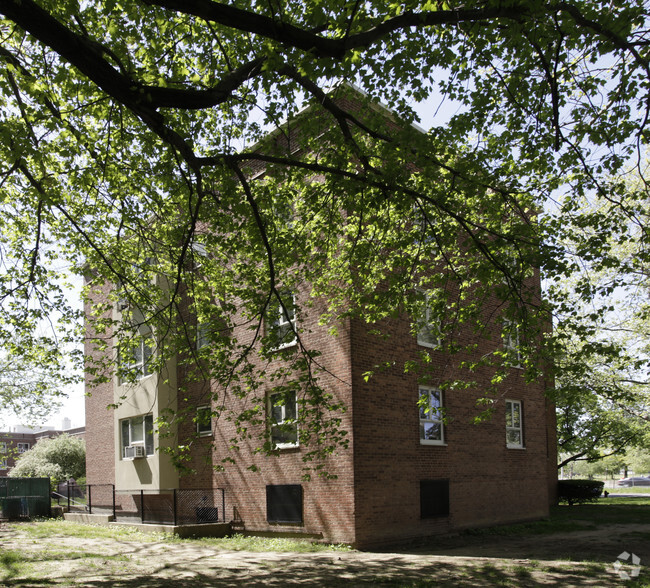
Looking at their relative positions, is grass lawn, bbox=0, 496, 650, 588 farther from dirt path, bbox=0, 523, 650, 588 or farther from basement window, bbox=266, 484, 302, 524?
basement window, bbox=266, 484, 302, 524

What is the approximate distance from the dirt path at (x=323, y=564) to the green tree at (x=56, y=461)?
2075 cm

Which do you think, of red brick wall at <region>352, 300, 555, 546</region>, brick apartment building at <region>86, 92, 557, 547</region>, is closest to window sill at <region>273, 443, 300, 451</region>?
brick apartment building at <region>86, 92, 557, 547</region>

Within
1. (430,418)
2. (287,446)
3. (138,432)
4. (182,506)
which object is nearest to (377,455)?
(287,446)

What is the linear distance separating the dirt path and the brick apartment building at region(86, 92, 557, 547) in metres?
1.36

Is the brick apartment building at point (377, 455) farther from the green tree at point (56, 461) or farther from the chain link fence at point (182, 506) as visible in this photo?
the green tree at point (56, 461)

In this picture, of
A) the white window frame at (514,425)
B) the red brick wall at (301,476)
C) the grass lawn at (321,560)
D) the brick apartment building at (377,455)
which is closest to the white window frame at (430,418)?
the brick apartment building at (377,455)

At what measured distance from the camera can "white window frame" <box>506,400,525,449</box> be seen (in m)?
20.9

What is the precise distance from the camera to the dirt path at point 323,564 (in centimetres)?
1046

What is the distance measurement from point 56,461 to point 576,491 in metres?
Result: 28.4

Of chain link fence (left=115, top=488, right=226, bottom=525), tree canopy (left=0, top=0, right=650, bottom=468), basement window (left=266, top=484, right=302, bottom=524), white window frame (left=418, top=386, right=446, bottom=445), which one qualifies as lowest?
chain link fence (left=115, top=488, right=226, bottom=525)

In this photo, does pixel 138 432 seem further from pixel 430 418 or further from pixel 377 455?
pixel 430 418

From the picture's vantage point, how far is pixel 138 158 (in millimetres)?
12469

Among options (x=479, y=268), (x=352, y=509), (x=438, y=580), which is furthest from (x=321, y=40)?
(x=352, y=509)

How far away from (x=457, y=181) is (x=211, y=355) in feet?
18.0
